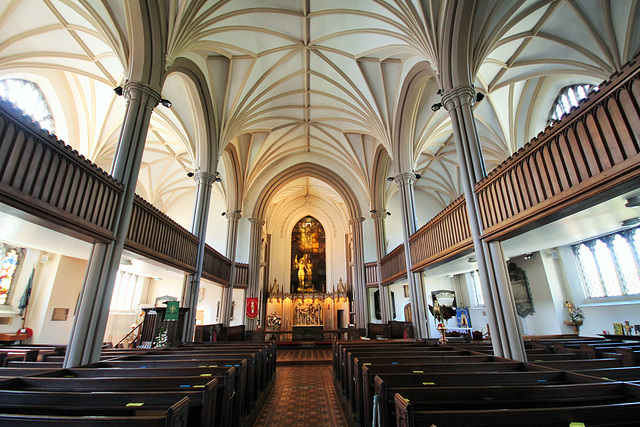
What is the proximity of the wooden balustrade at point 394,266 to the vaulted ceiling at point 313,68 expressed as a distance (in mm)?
3115

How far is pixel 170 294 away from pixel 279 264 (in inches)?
288

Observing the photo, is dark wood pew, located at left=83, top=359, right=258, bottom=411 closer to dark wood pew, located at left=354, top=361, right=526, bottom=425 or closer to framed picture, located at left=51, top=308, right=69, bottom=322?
dark wood pew, located at left=354, top=361, right=526, bottom=425

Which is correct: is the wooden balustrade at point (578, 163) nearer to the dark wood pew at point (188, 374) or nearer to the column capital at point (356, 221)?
the dark wood pew at point (188, 374)

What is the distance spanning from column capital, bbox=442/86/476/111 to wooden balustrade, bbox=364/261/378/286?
935 centimetres

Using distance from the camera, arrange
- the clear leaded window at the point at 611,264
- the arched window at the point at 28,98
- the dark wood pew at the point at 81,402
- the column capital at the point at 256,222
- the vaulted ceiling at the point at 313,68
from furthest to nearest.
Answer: the column capital at the point at 256,222 < the arched window at the point at 28,98 < the clear leaded window at the point at 611,264 < the vaulted ceiling at the point at 313,68 < the dark wood pew at the point at 81,402

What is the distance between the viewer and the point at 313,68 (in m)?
11.2

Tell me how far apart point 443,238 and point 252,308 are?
1030cm

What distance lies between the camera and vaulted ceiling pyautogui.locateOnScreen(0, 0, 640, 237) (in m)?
7.30

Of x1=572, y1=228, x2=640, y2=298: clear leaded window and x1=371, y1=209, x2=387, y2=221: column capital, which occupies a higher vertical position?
x1=371, y1=209, x2=387, y2=221: column capital

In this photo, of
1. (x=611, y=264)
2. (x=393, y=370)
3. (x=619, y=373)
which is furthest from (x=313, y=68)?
(x=611, y=264)

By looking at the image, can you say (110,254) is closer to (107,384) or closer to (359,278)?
(107,384)

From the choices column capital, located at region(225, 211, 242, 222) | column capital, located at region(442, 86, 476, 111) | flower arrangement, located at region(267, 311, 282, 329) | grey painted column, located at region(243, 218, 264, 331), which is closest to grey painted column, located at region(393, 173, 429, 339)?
column capital, located at region(442, 86, 476, 111)

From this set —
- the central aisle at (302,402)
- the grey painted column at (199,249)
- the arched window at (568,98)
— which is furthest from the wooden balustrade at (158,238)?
the arched window at (568,98)

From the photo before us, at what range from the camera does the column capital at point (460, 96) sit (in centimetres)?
653
